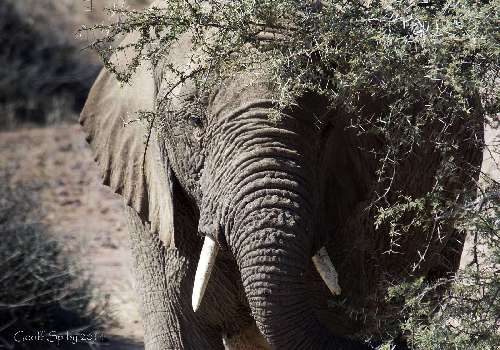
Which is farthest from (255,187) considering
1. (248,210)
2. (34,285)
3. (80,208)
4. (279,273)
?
(80,208)

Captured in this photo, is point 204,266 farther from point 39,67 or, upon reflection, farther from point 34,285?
point 39,67

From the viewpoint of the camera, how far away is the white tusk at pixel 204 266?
405 cm

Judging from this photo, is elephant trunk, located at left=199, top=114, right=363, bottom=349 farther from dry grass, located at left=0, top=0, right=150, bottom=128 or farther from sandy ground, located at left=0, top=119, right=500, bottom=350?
dry grass, located at left=0, top=0, right=150, bottom=128

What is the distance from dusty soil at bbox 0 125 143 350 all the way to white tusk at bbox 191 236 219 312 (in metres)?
3.49

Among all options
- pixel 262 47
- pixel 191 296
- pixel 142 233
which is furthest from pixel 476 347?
pixel 142 233

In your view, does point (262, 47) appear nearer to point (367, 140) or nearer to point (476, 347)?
point (367, 140)

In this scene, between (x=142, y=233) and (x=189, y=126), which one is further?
(x=142, y=233)

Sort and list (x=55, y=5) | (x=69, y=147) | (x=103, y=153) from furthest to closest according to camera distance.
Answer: (x=55, y=5) → (x=69, y=147) → (x=103, y=153)

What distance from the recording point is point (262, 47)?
3.75 meters

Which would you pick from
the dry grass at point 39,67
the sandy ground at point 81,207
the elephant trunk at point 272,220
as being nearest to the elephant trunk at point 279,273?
the elephant trunk at point 272,220

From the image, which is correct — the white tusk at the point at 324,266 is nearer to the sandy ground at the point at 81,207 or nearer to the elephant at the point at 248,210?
the elephant at the point at 248,210

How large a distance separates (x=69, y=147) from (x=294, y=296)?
7315mm

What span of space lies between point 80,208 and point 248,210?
6.33 meters

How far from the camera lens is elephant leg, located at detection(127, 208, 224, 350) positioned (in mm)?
4605
